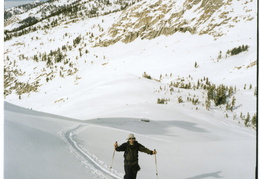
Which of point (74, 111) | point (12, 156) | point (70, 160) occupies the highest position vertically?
point (12, 156)

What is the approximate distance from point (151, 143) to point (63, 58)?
101ft

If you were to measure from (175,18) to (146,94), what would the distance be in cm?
1929

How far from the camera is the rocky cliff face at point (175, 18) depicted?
24781 mm

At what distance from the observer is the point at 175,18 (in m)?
30.8

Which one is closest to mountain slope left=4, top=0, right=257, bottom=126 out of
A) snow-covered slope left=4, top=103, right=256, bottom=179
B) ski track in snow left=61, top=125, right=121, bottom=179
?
snow-covered slope left=4, top=103, right=256, bottom=179

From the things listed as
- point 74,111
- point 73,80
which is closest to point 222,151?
point 74,111

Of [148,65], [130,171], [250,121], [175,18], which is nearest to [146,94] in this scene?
[250,121]

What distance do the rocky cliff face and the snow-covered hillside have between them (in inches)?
5.7

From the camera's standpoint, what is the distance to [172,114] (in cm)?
1116

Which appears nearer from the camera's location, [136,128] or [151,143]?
[151,143]

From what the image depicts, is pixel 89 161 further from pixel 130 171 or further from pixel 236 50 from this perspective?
pixel 236 50

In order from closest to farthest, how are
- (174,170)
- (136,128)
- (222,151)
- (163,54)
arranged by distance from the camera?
(174,170)
(222,151)
(136,128)
(163,54)

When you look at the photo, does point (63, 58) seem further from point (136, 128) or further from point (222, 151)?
point (222, 151)

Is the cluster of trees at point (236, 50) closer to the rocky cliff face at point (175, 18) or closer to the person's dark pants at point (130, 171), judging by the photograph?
the rocky cliff face at point (175, 18)
